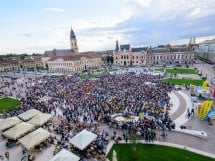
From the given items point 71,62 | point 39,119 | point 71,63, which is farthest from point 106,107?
point 71,63

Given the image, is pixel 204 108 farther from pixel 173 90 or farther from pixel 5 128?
pixel 5 128

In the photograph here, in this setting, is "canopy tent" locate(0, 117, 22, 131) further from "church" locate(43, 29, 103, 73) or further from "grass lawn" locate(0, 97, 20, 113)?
"church" locate(43, 29, 103, 73)

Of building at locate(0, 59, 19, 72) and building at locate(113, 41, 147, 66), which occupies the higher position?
building at locate(113, 41, 147, 66)

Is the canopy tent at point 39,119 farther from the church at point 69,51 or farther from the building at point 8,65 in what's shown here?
the building at point 8,65

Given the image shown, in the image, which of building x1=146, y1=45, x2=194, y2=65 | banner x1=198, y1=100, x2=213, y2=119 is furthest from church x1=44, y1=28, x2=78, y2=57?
banner x1=198, y1=100, x2=213, y2=119

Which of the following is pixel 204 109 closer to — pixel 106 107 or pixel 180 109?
pixel 180 109
